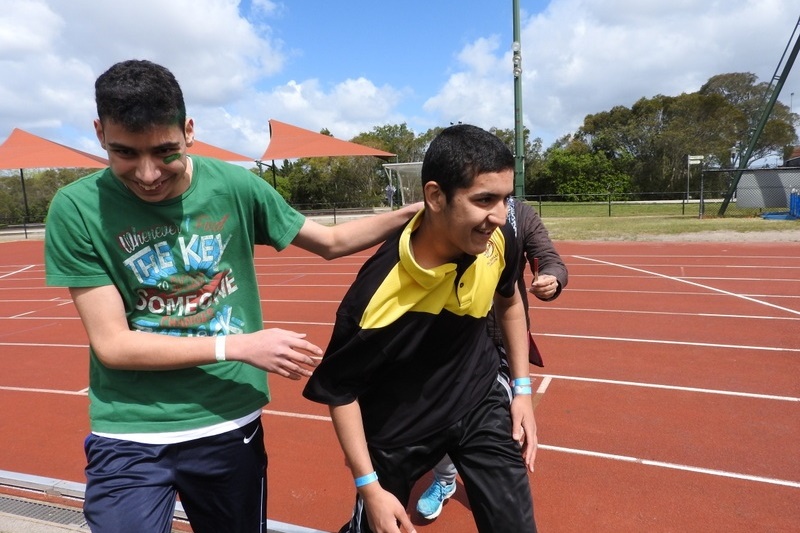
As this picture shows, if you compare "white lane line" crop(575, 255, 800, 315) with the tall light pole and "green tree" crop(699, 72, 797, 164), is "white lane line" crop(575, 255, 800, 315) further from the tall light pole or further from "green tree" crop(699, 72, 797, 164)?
"green tree" crop(699, 72, 797, 164)

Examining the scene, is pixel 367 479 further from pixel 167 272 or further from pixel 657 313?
pixel 657 313

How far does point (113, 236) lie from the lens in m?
1.55

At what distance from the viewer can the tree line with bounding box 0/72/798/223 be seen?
131 feet

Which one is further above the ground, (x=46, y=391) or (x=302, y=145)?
(x=302, y=145)

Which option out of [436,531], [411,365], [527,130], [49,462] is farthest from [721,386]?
[527,130]

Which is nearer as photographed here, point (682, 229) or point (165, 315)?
point (165, 315)

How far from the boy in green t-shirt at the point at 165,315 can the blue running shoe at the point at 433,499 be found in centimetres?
138

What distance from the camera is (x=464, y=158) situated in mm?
1604

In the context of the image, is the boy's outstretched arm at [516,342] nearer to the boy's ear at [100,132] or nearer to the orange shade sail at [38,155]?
the boy's ear at [100,132]

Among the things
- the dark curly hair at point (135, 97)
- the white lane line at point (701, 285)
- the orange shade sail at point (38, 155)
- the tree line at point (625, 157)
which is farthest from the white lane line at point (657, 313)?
the tree line at point (625, 157)

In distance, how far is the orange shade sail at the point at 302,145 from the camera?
26875 mm

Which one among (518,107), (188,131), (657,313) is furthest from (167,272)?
(518,107)

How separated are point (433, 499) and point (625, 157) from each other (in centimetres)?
4508

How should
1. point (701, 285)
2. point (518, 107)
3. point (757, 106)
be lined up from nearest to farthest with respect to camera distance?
point (701, 285)
point (518, 107)
point (757, 106)
